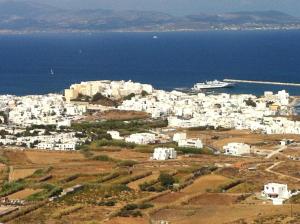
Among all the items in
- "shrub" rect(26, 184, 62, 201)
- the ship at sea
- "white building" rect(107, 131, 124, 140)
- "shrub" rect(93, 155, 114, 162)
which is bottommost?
the ship at sea

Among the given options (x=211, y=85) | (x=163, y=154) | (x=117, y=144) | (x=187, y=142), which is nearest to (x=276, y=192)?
(x=163, y=154)

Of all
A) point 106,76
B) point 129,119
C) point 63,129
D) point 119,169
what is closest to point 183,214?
point 119,169

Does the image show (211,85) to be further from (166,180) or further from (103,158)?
(166,180)

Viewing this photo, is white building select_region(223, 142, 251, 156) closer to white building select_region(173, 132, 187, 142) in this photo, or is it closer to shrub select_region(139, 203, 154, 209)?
white building select_region(173, 132, 187, 142)

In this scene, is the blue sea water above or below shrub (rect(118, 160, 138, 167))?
below

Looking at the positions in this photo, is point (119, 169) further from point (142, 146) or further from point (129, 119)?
point (129, 119)

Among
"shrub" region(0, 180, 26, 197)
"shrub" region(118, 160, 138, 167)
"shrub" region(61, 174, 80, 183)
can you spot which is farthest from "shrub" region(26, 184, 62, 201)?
"shrub" region(118, 160, 138, 167)
